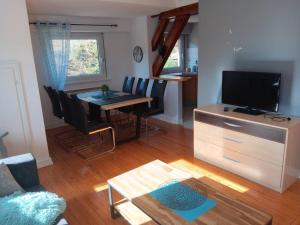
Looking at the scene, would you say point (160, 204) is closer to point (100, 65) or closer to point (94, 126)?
point (94, 126)

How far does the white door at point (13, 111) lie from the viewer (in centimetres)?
279

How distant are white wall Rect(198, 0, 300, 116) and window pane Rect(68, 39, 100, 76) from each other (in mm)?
2659

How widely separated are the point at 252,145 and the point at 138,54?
365 centimetres

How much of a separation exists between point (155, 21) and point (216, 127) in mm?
3163

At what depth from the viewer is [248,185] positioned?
2.63 meters

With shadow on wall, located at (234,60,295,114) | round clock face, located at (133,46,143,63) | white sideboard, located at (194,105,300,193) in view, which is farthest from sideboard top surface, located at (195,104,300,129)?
round clock face, located at (133,46,143,63)

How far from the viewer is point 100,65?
540 cm

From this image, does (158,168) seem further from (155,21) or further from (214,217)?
(155,21)

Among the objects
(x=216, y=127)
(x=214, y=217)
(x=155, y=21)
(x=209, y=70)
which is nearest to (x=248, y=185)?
(x=216, y=127)

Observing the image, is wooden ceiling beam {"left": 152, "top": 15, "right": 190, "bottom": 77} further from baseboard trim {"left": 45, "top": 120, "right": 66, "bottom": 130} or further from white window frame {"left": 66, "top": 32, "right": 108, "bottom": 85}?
baseboard trim {"left": 45, "top": 120, "right": 66, "bottom": 130}

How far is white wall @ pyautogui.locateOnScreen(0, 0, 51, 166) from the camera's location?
2.70 metres

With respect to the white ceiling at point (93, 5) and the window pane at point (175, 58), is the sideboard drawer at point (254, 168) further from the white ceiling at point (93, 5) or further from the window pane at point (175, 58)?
the window pane at point (175, 58)

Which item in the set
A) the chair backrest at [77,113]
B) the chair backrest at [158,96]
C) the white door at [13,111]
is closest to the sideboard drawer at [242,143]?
the chair backrest at [158,96]

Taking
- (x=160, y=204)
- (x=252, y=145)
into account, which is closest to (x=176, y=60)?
(x=252, y=145)
